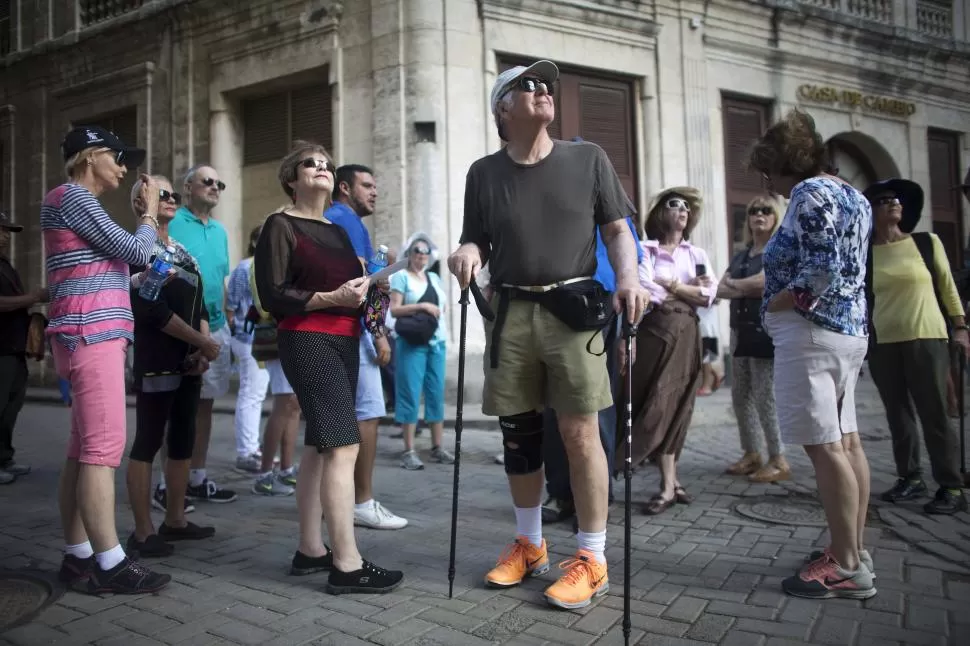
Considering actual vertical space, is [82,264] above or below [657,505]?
above

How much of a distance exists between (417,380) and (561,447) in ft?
7.59

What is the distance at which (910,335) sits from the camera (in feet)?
15.9

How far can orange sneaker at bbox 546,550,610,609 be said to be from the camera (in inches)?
119

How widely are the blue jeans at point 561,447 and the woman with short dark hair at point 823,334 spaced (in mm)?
1309

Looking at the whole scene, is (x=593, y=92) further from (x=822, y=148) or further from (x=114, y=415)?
(x=114, y=415)

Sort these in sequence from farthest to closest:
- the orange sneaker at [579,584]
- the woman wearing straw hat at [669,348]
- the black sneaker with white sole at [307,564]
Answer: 1. the woman wearing straw hat at [669,348]
2. the black sneaker with white sole at [307,564]
3. the orange sneaker at [579,584]

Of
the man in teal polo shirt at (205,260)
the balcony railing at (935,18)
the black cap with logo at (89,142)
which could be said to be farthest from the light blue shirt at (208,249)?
the balcony railing at (935,18)

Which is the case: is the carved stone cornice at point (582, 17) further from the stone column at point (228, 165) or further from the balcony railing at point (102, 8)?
the balcony railing at point (102, 8)

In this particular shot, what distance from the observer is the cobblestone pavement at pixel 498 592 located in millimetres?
2812

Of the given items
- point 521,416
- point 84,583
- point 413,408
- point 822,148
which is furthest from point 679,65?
point 84,583

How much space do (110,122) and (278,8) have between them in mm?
5086

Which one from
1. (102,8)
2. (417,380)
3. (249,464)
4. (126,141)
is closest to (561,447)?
(417,380)

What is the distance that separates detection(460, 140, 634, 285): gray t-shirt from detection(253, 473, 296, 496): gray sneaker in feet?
9.53

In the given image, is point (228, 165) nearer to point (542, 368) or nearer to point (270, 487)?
point (270, 487)
